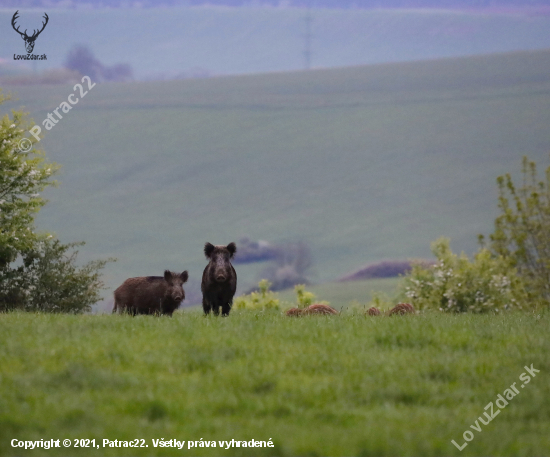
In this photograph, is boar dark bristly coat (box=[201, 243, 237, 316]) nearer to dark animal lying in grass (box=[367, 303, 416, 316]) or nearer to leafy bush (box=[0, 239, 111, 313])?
dark animal lying in grass (box=[367, 303, 416, 316])

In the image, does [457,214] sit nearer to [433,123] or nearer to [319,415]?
[433,123]

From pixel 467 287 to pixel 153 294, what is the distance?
23975mm

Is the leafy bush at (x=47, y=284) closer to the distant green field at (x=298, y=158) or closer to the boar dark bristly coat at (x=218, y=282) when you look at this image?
the boar dark bristly coat at (x=218, y=282)

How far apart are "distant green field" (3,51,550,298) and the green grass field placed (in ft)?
288

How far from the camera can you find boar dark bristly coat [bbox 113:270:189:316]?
62.3 ft

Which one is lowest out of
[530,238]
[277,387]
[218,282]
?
[277,387]

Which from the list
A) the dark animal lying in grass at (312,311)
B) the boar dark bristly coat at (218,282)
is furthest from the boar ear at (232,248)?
the dark animal lying in grass at (312,311)

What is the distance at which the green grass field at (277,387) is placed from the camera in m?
8.70

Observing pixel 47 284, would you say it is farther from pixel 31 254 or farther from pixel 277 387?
pixel 277 387

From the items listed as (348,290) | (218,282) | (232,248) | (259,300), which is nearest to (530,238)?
(259,300)

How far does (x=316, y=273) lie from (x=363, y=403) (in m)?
99.6

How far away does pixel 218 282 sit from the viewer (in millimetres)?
18172

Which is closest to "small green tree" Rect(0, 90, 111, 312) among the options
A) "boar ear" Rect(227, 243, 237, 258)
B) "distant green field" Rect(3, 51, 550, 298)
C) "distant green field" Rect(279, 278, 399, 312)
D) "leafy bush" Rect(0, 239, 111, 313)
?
"leafy bush" Rect(0, 239, 111, 313)

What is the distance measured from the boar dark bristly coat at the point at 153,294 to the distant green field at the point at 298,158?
80.0 m
